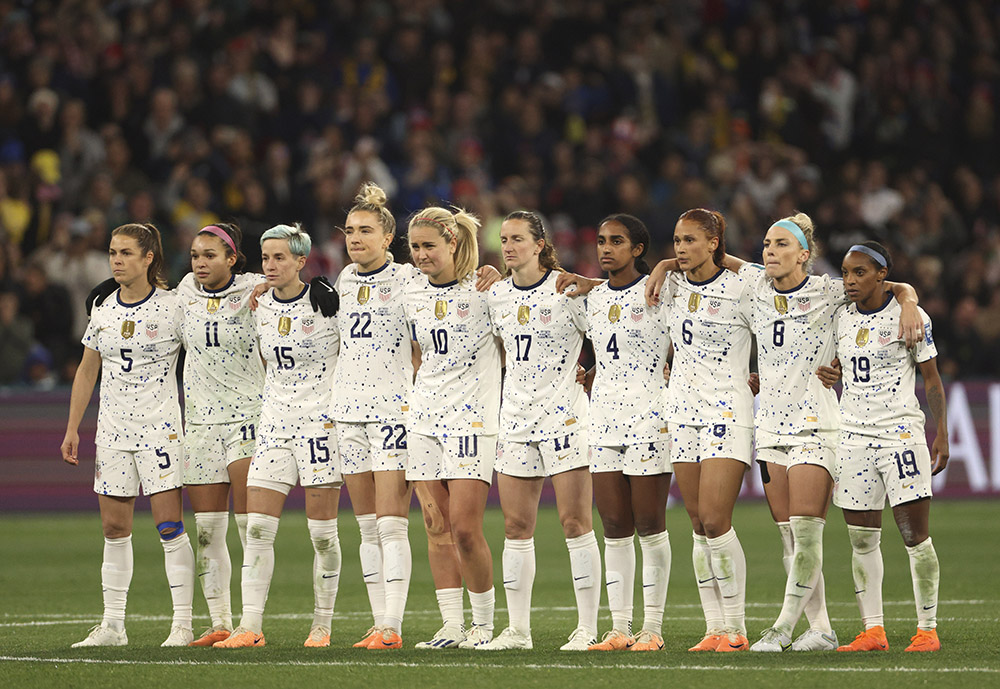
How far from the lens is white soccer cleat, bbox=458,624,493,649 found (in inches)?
354

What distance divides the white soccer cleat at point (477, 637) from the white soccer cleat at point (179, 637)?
1.71m

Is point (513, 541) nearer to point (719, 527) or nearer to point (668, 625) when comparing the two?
point (719, 527)

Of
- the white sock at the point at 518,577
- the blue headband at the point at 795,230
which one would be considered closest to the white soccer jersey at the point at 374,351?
the white sock at the point at 518,577

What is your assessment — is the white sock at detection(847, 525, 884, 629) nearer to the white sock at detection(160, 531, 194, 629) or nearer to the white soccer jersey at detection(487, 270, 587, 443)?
the white soccer jersey at detection(487, 270, 587, 443)

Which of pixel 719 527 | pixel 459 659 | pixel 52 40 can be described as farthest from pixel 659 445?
pixel 52 40

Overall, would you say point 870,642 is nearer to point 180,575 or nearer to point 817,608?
point 817,608

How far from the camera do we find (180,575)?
9.51m

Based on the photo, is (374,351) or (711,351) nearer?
(711,351)

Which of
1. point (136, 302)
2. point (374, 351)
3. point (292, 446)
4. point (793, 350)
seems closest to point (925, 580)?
point (793, 350)

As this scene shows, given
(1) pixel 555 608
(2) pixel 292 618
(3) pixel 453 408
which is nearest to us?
(3) pixel 453 408

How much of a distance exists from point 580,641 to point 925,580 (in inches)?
79.1

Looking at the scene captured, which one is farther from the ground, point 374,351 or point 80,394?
point 374,351

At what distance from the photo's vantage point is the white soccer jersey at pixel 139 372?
959 centimetres

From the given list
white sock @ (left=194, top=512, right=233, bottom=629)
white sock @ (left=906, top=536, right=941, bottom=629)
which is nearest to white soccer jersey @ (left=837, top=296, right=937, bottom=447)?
white sock @ (left=906, top=536, right=941, bottom=629)
